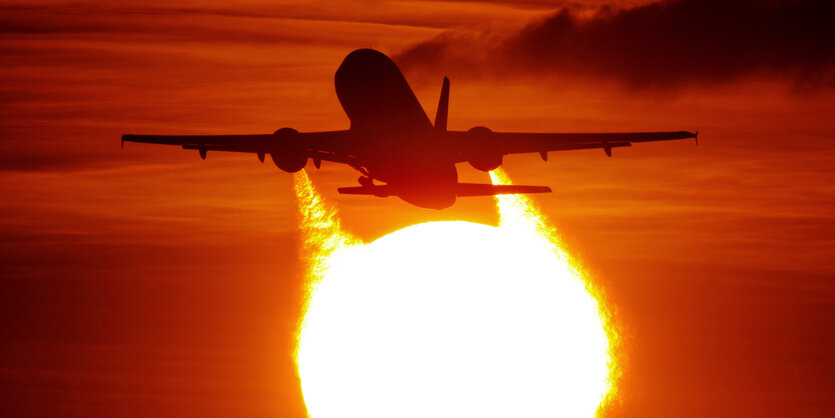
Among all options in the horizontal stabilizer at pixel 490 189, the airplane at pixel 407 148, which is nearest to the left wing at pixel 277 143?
the airplane at pixel 407 148

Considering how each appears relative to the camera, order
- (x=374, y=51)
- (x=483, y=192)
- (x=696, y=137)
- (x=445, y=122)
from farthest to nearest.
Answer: (x=374, y=51) < (x=445, y=122) < (x=483, y=192) < (x=696, y=137)

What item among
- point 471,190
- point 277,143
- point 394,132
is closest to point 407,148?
point 394,132

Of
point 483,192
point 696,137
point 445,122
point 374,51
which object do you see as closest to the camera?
point 696,137

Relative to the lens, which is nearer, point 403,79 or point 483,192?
point 483,192

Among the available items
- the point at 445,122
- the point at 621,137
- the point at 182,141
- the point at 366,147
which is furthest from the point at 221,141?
the point at 621,137

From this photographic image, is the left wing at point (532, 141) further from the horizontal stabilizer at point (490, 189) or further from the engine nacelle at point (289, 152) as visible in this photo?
the engine nacelle at point (289, 152)

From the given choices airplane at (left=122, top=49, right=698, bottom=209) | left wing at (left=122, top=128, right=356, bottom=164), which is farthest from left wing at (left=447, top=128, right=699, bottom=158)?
left wing at (left=122, top=128, right=356, bottom=164)

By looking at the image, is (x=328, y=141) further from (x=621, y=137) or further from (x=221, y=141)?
(x=621, y=137)
